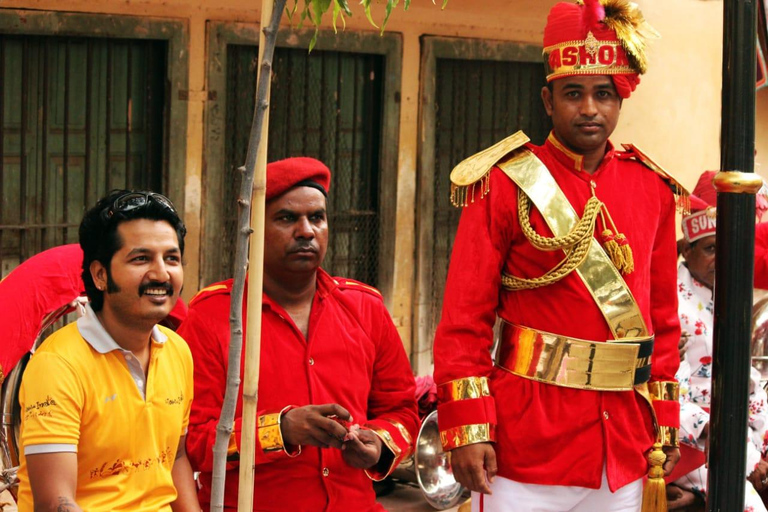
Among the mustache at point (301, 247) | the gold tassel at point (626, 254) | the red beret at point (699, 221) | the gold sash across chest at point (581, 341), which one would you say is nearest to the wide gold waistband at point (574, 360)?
the gold sash across chest at point (581, 341)

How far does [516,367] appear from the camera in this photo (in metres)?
3.61

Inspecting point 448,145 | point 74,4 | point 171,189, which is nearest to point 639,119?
point 448,145

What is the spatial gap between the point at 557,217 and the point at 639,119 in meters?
5.23

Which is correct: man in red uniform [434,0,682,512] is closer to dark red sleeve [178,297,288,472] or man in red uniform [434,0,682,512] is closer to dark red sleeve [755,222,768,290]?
dark red sleeve [178,297,288,472]

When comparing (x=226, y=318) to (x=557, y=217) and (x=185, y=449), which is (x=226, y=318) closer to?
(x=185, y=449)

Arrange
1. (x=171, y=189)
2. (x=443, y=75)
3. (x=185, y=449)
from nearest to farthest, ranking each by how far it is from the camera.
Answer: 1. (x=185, y=449)
2. (x=171, y=189)
3. (x=443, y=75)

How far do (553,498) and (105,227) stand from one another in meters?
1.50

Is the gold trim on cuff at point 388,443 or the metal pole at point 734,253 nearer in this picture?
the metal pole at point 734,253

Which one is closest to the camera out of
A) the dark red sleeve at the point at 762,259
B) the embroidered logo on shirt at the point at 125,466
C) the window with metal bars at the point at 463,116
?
the embroidered logo on shirt at the point at 125,466

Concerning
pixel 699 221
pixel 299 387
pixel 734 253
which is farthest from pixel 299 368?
pixel 699 221

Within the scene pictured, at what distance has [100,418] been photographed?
3.02m

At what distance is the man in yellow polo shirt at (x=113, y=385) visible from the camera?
2.92 metres

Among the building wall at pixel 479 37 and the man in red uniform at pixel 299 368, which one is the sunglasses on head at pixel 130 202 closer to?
the man in red uniform at pixel 299 368

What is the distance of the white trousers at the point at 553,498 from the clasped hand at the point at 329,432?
15.4 inches
